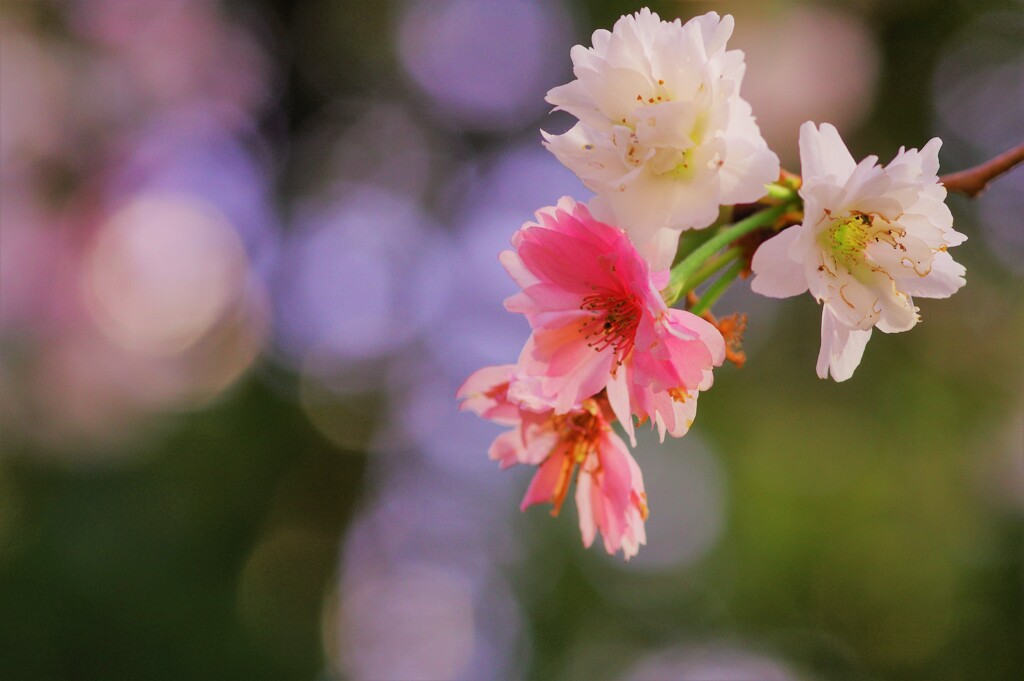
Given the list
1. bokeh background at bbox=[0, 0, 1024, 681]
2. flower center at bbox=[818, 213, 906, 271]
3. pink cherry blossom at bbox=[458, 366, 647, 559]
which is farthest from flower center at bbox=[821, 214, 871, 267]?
bokeh background at bbox=[0, 0, 1024, 681]

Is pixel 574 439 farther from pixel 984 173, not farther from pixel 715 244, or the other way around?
pixel 984 173

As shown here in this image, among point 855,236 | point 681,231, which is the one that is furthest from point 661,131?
point 855,236

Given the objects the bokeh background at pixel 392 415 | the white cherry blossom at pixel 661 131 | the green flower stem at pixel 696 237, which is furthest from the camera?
the bokeh background at pixel 392 415

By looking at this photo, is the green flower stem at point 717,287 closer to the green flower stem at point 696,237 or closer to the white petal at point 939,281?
the green flower stem at point 696,237

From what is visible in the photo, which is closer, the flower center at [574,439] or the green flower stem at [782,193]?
the green flower stem at [782,193]

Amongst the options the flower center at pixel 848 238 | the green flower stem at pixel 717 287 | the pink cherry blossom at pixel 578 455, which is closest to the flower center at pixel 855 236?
the flower center at pixel 848 238

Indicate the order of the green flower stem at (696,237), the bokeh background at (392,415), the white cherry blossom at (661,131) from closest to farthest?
the white cherry blossom at (661,131), the green flower stem at (696,237), the bokeh background at (392,415)

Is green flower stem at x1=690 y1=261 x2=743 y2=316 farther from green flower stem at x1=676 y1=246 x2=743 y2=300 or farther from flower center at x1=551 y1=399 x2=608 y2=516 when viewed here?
flower center at x1=551 y1=399 x2=608 y2=516

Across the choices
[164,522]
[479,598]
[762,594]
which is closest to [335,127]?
[164,522]
